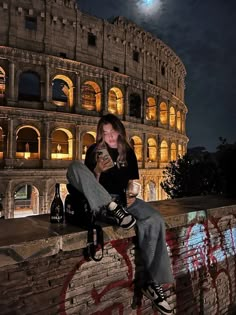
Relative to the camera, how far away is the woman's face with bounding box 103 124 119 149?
3.33 metres

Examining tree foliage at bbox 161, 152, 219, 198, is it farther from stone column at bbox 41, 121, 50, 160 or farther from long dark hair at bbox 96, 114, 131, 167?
long dark hair at bbox 96, 114, 131, 167

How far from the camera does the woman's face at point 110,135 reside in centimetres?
333

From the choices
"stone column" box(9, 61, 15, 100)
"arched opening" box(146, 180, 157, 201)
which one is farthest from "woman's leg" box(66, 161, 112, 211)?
"arched opening" box(146, 180, 157, 201)

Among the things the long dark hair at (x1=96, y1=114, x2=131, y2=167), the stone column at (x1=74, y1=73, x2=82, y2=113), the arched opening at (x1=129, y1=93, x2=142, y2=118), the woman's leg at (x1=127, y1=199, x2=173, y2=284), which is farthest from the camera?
the arched opening at (x1=129, y1=93, x2=142, y2=118)

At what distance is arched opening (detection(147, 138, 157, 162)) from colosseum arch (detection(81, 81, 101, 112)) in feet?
21.4

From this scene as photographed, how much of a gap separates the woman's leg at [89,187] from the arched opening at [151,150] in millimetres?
23259

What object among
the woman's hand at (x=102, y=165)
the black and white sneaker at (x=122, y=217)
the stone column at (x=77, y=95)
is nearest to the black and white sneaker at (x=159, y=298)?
the black and white sneaker at (x=122, y=217)

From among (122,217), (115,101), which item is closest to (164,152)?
(115,101)

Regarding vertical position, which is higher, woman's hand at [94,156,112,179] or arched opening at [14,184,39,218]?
woman's hand at [94,156,112,179]

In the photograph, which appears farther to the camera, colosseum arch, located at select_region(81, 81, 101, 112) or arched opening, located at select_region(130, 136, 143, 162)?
arched opening, located at select_region(130, 136, 143, 162)

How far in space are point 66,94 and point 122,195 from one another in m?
20.2

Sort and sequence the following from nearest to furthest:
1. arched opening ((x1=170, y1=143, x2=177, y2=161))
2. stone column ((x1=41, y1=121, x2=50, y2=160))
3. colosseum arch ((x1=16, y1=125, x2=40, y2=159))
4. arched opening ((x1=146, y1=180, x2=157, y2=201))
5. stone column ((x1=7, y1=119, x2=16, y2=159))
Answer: stone column ((x1=7, y1=119, x2=16, y2=159)), stone column ((x1=41, y1=121, x2=50, y2=160)), colosseum arch ((x1=16, y1=125, x2=40, y2=159)), arched opening ((x1=146, y1=180, x2=157, y2=201)), arched opening ((x1=170, y1=143, x2=177, y2=161))

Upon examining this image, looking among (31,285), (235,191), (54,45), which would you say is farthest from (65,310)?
(54,45)

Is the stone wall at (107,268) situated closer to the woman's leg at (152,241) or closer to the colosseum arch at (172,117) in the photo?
the woman's leg at (152,241)
